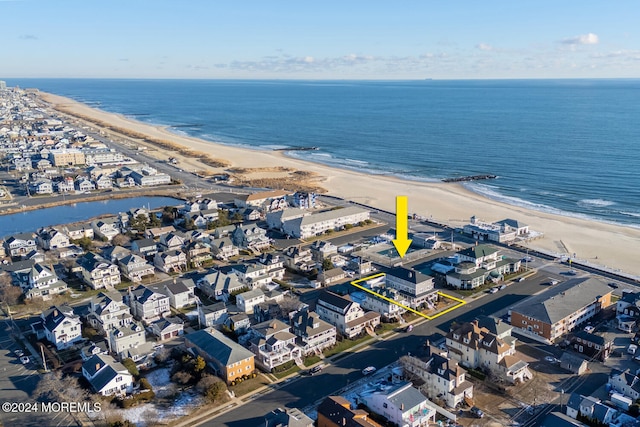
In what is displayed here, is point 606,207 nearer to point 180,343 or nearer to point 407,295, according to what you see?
point 407,295

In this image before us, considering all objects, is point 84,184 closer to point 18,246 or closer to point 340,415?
point 18,246

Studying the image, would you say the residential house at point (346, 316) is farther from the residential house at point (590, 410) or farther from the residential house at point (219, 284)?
the residential house at point (590, 410)

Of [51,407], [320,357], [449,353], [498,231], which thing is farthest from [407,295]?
[51,407]

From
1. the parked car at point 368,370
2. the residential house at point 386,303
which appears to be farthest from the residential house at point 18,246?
the parked car at point 368,370

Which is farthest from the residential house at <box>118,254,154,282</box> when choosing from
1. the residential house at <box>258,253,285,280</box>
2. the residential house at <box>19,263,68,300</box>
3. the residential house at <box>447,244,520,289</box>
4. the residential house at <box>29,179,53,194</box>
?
the residential house at <box>29,179,53,194</box>

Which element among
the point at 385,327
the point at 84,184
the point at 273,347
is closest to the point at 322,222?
the point at 385,327
